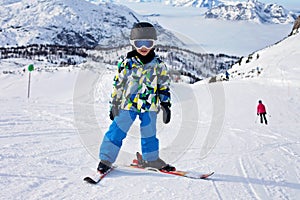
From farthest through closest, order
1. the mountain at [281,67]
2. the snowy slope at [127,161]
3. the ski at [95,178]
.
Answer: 1. the mountain at [281,67]
2. the ski at [95,178]
3. the snowy slope at [127,161]

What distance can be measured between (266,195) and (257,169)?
1029 millimetres

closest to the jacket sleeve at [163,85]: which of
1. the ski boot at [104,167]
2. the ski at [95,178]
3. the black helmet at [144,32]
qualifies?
the black helmet at [144,32]

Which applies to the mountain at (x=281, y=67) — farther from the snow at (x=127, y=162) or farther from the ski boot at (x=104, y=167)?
the ski boot at (x=104, y=167)

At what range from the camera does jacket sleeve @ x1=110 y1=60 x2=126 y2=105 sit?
4500mm

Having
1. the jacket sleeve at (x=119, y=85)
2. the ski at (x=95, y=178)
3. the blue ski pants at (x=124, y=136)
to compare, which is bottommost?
the ski at (x=95, y=178)

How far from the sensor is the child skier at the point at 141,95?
448 cm

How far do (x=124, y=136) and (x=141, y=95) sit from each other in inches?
24.9

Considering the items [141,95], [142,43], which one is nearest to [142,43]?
[142,43]

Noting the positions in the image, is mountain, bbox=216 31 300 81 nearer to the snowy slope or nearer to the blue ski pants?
the snowy slope

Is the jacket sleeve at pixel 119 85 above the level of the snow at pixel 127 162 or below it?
above

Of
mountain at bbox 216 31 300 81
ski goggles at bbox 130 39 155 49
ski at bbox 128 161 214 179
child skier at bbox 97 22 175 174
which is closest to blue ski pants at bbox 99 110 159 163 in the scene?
child skier at bbox 97 22 175 174

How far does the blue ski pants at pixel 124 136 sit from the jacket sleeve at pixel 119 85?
186mm

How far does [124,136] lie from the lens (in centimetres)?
451

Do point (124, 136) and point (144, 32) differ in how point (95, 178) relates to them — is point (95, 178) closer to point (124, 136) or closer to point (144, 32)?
point (124, 136)
